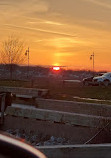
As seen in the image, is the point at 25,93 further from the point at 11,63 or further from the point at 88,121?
the point at 11,63

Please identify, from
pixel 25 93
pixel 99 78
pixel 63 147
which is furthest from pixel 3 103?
pixel 99 78

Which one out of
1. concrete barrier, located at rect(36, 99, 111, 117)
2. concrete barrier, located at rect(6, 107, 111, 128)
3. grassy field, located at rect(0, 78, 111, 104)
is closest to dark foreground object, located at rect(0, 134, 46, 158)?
concrete barrier, located at rect(6, 107, 111, 128)

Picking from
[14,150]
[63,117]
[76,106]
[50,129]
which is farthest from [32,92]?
[14,150]

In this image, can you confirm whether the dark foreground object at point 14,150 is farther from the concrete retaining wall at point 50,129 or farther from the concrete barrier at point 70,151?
the concrete retaining wall at point 50,129

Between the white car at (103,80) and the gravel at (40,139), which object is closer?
the gravel at (40,139)

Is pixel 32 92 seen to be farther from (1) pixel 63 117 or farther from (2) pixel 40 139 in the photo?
(2) pixel 40 139

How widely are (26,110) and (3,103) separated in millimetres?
1505

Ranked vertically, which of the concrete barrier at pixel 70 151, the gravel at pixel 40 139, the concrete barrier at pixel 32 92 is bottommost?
the gravel at pixel 40 139

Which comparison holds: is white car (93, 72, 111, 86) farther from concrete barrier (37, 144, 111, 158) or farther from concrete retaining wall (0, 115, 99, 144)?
concrete barrier (37, 144, 111, 158)

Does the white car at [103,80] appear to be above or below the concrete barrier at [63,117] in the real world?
above

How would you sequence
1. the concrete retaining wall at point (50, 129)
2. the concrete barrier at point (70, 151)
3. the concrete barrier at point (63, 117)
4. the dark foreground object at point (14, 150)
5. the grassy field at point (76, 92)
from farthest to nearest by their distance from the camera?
the grassy field at point (76, 92) < the concrete retaining wall at point (50, 129) < the concrete barrier at point (63, 117) < the concrete barrier at point (70, 151) < the dark foreground object at point (14, 150)

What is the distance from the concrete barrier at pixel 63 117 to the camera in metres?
8.41

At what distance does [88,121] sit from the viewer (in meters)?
8.65

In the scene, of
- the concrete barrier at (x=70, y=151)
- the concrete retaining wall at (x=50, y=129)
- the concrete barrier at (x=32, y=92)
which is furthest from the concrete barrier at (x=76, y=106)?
the concrete barrier at (x=70, y=151)
